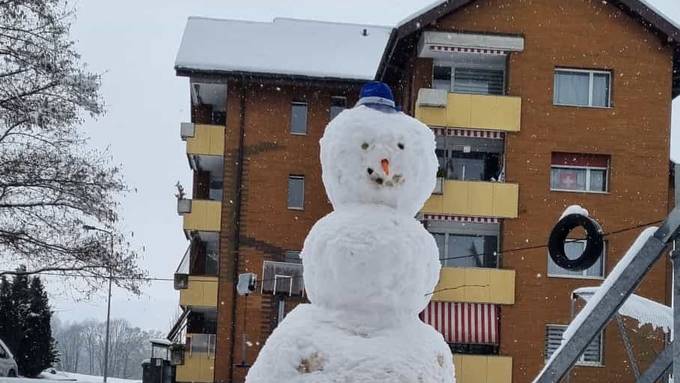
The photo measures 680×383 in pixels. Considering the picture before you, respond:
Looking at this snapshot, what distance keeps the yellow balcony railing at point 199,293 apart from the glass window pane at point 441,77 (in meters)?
7.46

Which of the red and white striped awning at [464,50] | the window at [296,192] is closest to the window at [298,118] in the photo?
the window at [296,192]

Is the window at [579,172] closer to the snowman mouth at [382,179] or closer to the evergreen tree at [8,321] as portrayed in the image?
the snowman mouth at [382,179]

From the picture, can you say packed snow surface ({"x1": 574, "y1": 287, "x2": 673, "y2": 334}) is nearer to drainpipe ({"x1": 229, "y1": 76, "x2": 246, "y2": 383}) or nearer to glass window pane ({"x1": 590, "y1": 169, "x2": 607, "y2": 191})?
glass window pane ({"x1": 590, "y1": 169, "x2": 607, "y2": 191})

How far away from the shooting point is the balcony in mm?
26469

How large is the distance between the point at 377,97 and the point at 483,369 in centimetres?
1759

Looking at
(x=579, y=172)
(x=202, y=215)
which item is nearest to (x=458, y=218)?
(x=579, y=172)

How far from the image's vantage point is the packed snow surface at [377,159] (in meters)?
5.13

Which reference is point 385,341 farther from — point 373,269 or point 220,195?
point 220,195

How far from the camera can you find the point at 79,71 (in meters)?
15.4

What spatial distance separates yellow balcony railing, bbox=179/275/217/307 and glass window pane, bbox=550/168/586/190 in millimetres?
8707

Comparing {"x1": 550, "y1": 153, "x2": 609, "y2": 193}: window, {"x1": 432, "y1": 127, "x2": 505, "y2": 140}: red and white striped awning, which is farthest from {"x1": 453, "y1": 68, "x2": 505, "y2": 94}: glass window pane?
{"x1": 550, "y1": 153, "x2": 609, "y2": 193}: window

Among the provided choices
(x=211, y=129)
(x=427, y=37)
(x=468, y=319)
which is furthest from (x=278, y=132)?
(x=468, y=319)

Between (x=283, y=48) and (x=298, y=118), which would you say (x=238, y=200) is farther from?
(x=283, y=48)

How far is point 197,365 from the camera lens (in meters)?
26.5
